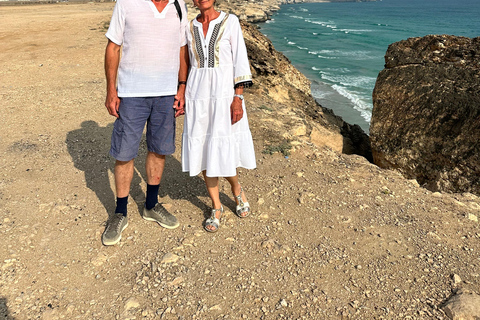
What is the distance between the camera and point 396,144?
6.16 meters

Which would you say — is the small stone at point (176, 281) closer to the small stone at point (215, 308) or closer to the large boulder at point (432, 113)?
the small stone at point (215, 308)

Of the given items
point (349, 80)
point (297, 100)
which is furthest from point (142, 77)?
point (349, 80)

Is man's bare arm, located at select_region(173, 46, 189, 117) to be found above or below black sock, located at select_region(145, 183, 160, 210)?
above

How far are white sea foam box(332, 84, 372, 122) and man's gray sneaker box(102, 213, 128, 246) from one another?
11321mm

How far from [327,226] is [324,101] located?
12.0 m

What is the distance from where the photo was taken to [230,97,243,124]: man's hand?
9.67ft

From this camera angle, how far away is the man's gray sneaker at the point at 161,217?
333 cm

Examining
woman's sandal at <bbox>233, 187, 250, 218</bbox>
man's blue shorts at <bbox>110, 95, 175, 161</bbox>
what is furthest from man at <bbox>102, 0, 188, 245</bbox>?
woman's sandal at <bbox>233, 187, 250, 218</bbox>

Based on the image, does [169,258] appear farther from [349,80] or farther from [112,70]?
[349,80]

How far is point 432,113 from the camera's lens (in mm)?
5793

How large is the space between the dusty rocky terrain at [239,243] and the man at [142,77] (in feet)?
1.51

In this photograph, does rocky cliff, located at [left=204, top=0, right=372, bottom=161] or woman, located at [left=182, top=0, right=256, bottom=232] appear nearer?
woman, located at [left=182, top=0, right=256, bottom=232]

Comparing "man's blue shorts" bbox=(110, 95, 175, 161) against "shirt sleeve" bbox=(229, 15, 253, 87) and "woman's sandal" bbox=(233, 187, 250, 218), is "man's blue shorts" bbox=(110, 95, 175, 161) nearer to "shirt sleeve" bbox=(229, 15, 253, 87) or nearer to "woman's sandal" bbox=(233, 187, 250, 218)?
"shirt sleeve" bbox=(229, 15, 253, 87)

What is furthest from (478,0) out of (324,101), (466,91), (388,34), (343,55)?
(466,91)
